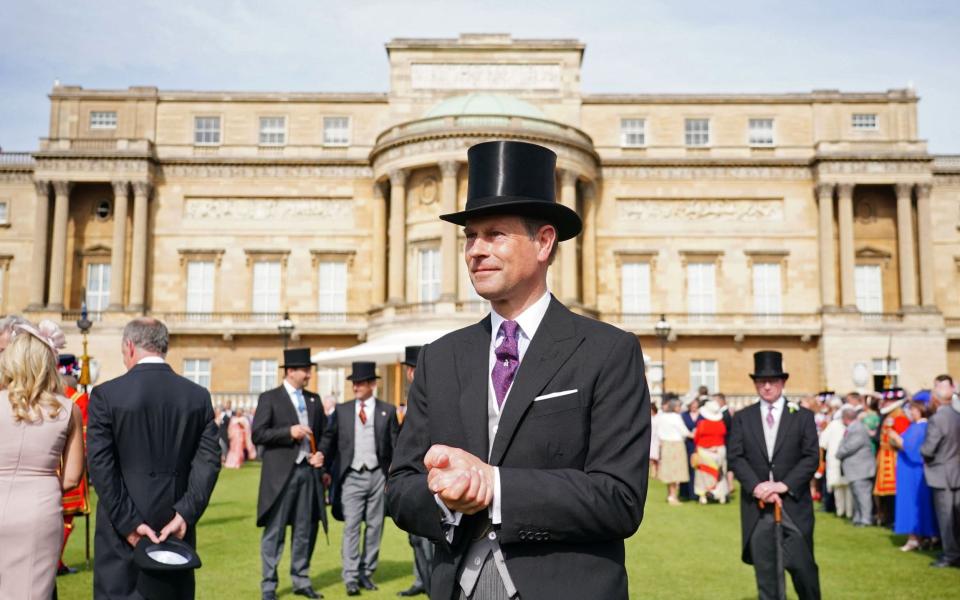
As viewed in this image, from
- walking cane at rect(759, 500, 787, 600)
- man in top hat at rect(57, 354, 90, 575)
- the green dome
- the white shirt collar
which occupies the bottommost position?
walking cane at rect(759, 500, 787, 600)

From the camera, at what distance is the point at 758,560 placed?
784 cm

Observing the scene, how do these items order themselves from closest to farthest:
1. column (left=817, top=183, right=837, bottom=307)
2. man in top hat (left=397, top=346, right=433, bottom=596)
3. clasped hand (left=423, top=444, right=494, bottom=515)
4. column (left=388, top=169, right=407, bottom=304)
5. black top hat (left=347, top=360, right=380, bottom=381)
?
clasped hand (left=423, top=444, right=494, bottom=515) < man in top hat (left=397, top=346, right=433, bottom=596) < black top hat (left=347, top=360, right=380, bottom=381) < column (left=388, top=169, right=407, bottom=304) < column (left=817, top=183, right=837, bottom=307)

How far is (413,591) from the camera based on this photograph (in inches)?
396

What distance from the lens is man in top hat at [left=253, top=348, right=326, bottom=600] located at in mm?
9812

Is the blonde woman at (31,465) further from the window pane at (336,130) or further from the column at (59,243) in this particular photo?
the window pane at (336,130)

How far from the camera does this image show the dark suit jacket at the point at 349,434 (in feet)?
35.5

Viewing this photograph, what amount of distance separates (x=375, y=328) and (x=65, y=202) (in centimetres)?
1654

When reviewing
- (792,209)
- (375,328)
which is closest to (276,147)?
(375,328)

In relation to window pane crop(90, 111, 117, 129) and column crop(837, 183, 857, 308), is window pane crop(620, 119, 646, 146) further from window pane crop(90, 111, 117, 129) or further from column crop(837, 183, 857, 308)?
window pane crop(90, 111, 117, 129)

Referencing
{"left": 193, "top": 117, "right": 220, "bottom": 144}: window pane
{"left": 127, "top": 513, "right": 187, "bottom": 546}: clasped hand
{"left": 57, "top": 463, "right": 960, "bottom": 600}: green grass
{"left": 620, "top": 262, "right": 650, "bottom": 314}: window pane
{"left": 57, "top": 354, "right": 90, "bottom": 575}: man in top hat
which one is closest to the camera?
{"left": 127, "top": 513, "right": 187, "bottom": 546}: clasped hand

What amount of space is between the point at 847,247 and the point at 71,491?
41097mm

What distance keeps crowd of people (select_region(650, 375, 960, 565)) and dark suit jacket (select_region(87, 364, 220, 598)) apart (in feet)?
34.0

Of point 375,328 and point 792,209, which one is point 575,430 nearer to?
point 375,328

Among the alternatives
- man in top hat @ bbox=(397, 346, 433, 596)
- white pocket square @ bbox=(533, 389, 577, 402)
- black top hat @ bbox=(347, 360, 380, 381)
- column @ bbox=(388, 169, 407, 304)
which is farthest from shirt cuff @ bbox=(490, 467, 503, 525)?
column @ bbox=(388, 169, 407, 304)
